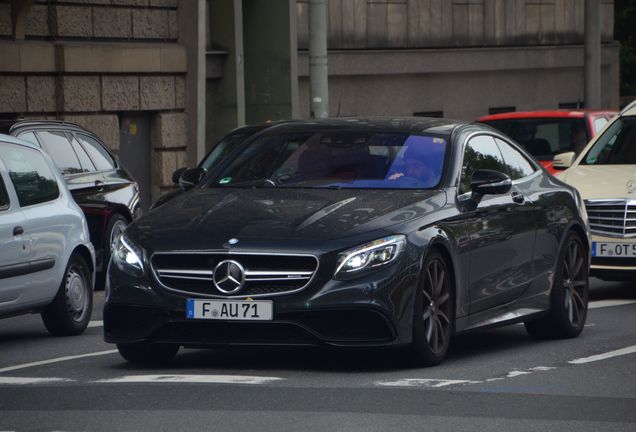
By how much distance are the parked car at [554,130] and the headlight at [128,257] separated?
440 inches

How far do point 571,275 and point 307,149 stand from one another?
7.61 ft

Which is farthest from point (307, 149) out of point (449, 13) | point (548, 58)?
point (548, 58)

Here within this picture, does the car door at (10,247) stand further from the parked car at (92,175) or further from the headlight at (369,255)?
the parked car at (92,175)

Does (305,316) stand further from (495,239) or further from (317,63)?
(317,63)

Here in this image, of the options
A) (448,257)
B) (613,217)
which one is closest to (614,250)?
(613,217)

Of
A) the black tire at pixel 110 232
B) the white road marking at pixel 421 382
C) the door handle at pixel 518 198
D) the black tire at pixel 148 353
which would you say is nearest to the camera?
the white road marking at pixel 421 382

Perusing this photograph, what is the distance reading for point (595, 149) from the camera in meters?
16.2

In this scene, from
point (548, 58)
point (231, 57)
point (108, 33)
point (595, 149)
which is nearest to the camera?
point (595, 149)

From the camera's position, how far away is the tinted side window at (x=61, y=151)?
15891 millimetres

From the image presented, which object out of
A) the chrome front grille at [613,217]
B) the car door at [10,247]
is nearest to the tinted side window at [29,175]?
the car door at [10,247]

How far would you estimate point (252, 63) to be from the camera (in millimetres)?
29422

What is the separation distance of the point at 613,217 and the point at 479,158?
164 inches

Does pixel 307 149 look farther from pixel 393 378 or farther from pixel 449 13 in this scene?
pixel 449 13

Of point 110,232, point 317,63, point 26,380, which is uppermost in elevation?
point 317,63
